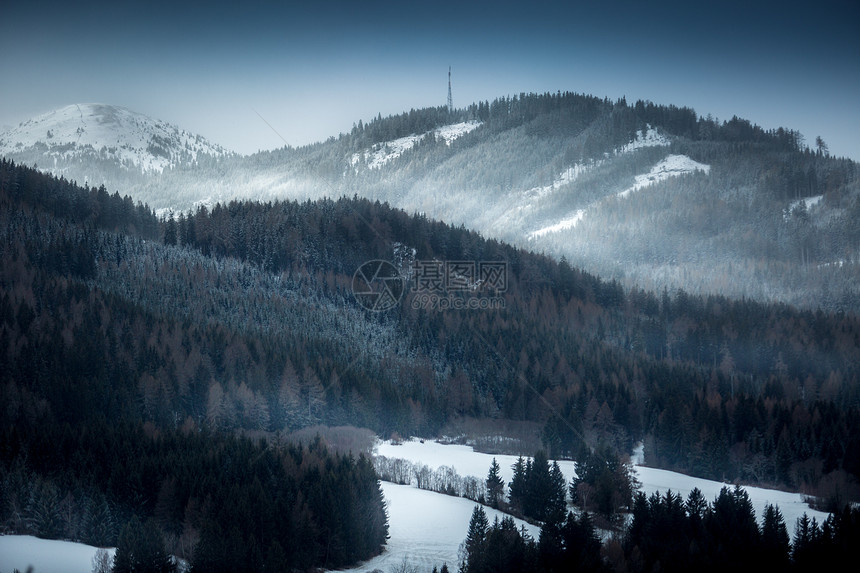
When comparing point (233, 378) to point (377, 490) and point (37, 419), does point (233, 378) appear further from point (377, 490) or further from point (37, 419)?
point (377, 490)

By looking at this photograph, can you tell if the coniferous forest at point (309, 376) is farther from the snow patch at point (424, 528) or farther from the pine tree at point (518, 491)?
the snow patch at point (424, 528)

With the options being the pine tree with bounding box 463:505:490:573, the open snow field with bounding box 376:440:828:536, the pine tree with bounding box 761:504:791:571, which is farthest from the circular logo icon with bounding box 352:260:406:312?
the pine tree with bounding box 761:504:791:571

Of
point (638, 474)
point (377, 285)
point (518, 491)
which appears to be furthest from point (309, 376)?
point (377, 285)

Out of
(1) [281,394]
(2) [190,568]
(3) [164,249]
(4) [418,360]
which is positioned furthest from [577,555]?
(3) [164,249]

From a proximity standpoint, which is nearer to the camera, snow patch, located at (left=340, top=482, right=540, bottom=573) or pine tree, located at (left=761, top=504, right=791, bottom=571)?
pine tree, located at (left=761, top=504, right=791, bottom=571)

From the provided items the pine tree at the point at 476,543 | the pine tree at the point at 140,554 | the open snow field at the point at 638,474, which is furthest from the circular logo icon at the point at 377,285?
the pine tree at the point at 140,554

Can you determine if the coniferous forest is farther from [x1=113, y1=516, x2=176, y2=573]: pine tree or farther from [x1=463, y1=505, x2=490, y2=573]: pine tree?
[x1=463, y1=505, x2=490, y2=573]: pine tree

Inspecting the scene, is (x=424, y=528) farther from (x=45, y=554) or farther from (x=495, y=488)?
(x=45, y=554)
